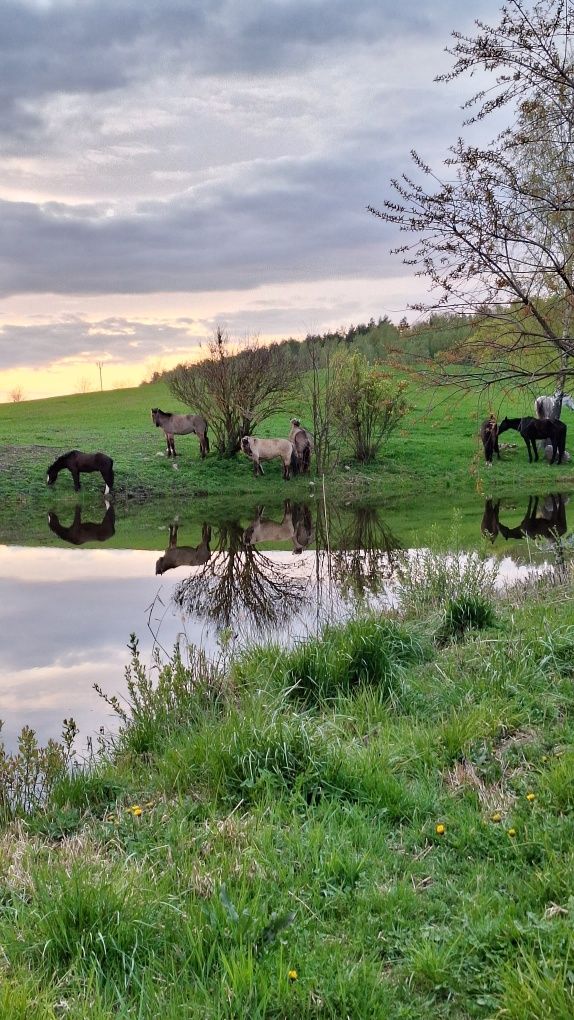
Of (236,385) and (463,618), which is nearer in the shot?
(463,618)

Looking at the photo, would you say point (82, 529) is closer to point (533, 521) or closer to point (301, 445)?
point (301, 445)

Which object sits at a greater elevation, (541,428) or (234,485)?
(541,428)

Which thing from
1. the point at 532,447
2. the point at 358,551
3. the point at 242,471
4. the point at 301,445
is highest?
the point at 301,445

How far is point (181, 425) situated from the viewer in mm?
28266

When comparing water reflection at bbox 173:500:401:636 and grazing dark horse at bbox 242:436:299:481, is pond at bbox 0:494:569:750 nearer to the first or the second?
water reflection at bbox 173:500:401:636

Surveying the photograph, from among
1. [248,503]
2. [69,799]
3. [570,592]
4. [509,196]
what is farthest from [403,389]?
[248,503]

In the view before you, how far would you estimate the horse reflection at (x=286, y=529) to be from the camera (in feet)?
56.1

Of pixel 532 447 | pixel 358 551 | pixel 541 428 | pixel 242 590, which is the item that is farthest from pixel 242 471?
pixel 242 590

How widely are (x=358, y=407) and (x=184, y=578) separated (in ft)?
52.6

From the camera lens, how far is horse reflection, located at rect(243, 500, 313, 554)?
56.1 ft

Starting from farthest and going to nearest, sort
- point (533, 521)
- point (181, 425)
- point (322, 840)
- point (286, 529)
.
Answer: point (181, 425), point (286, 529), point (533, 521), point (322, 840)

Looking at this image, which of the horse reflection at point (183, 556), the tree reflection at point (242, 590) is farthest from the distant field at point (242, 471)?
the tree reflection at point (242, 590)

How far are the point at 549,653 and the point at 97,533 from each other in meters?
15.0

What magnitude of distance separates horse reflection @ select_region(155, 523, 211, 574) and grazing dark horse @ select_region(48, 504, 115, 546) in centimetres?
200
